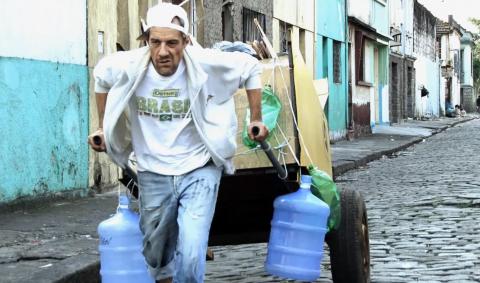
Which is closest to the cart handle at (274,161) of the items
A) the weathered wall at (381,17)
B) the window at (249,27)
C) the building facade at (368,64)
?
the window at (249,27)

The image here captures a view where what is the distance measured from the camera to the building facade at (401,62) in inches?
1517

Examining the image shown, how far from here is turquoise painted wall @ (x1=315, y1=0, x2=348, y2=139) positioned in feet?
80.7

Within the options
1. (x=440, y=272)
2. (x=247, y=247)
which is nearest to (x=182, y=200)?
(x=440, y=272)

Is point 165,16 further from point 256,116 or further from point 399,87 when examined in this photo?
point 399,87

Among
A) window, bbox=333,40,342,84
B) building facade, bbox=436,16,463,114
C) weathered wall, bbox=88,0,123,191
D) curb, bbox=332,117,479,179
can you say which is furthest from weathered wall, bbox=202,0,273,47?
building facade, bbox=436,16,463,114

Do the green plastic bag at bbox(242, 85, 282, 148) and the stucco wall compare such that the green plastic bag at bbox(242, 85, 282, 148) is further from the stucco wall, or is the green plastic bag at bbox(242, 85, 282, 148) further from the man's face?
the stucco wall

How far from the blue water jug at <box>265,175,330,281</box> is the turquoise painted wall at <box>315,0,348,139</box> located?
19.0 m

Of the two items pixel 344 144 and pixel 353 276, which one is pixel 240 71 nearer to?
pixel 353 276

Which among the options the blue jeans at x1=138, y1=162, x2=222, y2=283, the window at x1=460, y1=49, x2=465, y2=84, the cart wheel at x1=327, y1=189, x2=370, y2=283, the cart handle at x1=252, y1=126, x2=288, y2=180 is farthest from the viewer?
the window at x1=460, y1=49, x2=465, y2=84

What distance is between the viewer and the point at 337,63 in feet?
87.5

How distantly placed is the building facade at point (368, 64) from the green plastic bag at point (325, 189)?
21233 mm

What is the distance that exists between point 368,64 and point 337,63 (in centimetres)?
539

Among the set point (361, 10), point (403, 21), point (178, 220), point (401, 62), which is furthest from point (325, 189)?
point (403, 21)

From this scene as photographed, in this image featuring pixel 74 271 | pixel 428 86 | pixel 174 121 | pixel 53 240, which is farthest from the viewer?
pixel 428 86
